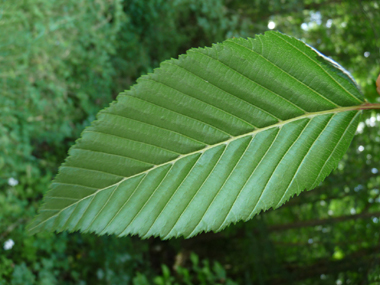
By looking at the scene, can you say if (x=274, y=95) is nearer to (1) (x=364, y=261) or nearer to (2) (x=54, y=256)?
(2) (x=54, y=256)

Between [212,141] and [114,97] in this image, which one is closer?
[212,141]

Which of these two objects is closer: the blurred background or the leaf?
the leaf

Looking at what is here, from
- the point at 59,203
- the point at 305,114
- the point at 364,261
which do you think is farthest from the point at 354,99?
the point at 364,261

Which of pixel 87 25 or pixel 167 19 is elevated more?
pixel 167 19

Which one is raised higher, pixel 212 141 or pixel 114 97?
pixel 212 141

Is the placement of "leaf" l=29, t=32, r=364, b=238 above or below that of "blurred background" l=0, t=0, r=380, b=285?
above
